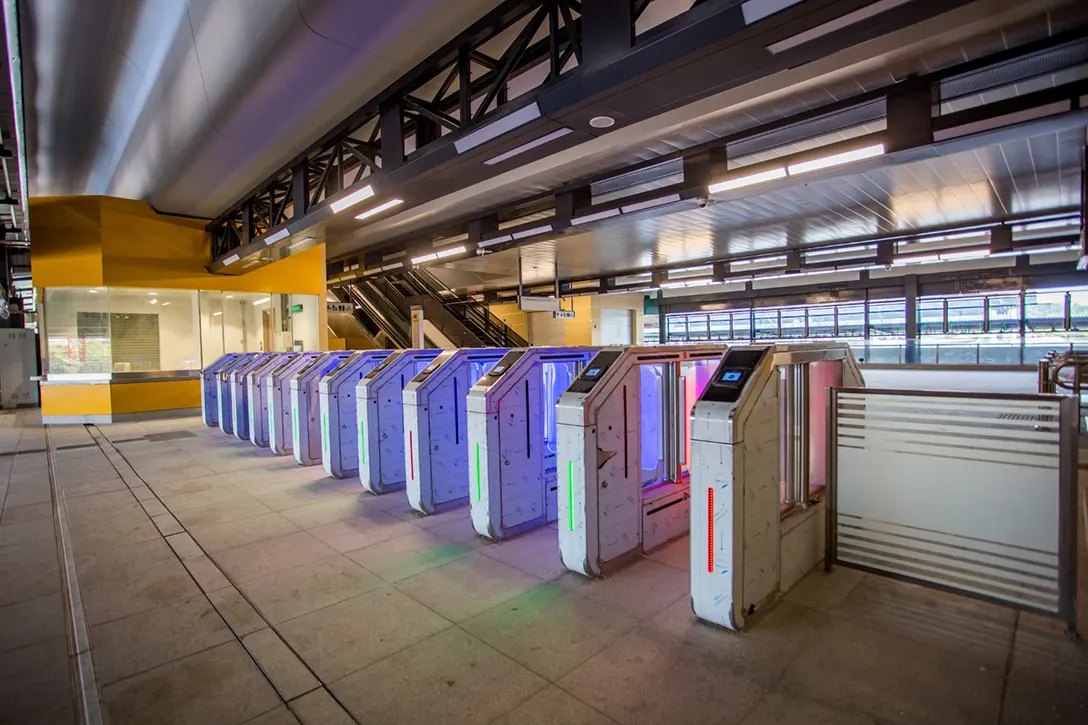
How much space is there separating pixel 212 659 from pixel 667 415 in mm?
3108

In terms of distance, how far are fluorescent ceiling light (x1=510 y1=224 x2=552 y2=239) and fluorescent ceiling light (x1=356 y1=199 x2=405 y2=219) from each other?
2.78 metres

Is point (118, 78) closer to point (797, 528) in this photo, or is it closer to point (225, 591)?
point (225, 591)

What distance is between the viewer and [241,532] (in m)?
4.21

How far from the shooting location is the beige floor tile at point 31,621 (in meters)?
2.72

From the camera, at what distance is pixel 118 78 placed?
4766 mm

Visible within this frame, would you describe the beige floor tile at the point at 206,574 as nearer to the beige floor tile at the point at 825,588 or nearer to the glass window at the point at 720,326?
the beige floor tile at the point at 825,588

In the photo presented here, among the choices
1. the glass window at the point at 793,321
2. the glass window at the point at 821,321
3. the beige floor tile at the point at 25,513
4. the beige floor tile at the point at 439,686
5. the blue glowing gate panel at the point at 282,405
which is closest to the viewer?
the beige floor tile at the point at 439,686

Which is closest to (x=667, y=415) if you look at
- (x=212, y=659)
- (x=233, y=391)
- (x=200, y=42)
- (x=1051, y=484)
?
(x=1051, y=484)

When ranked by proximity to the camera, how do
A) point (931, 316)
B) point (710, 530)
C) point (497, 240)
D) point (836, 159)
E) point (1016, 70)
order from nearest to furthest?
point (710, 530), point (1016, 70), point (836, 159), point (497, 240), point (931, 316)

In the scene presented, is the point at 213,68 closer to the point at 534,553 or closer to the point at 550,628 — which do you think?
the point at 534,553

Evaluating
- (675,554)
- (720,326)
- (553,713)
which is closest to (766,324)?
(720,326)

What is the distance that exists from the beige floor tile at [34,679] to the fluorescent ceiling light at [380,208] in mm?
4345

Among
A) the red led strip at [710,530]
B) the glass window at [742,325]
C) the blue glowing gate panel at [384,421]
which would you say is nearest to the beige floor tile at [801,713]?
the red led strip at [710,530]

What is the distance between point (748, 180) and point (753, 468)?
4.07m
